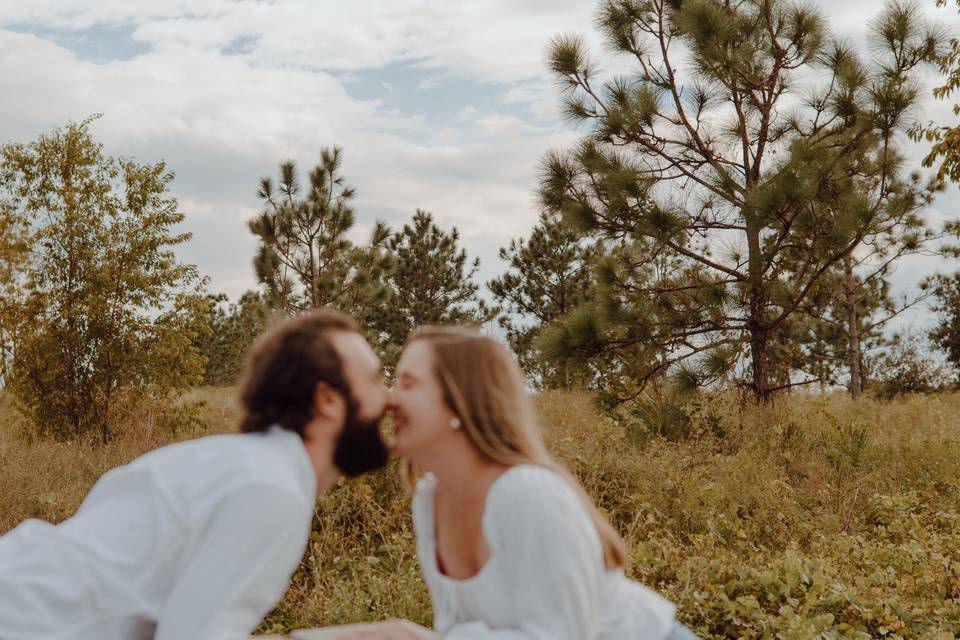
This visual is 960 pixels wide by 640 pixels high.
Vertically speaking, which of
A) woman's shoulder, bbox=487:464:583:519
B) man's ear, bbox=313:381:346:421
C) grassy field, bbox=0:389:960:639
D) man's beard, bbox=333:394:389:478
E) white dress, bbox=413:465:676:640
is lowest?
grassy field, bbox=0:389:960:639

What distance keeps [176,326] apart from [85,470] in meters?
2.70

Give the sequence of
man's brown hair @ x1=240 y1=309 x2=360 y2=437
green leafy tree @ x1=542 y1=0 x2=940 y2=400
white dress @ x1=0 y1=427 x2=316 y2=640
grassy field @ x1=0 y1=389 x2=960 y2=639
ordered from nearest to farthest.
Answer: white dress @ x1=0 y1=427 x2=316 y2=640 < man's brown hair @ x1=240 y1=309 x2=360 y2=437 < grassy field @ x1=0 y1=389 x2=960 y2=639 < green leafy tree @ x1=542 y1=0 x2=940 y2=400

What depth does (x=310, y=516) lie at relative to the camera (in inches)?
68.9

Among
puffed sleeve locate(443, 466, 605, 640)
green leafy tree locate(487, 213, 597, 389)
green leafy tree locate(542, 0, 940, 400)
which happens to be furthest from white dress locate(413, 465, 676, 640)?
green leafy tree locate(487, 213, 597, 389)

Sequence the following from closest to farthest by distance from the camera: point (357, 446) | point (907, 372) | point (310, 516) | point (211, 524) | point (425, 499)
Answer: point (211, 524), point (310, 516), point (357, 446), point (425, 499), point (907, 372)

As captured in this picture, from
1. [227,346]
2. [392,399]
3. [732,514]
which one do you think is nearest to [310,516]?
[392,399]

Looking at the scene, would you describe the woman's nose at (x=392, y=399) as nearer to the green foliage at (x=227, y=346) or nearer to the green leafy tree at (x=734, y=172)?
the green leafy tree at (x=734, y=172)

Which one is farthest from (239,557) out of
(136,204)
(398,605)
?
(136,204)

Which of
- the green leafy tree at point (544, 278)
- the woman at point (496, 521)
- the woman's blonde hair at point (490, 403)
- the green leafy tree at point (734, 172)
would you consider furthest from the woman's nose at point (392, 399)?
the green leafy tree at point (544, 278)

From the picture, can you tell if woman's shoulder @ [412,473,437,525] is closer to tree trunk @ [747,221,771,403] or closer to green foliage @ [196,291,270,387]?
tree trunk @ [747,221,771,403]

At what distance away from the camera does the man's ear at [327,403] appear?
178 centimetres

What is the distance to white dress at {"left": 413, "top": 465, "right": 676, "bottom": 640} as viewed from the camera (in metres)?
1.59

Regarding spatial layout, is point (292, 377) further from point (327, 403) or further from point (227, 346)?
point (227, 346)

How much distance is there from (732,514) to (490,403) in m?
Answer: 5.06
